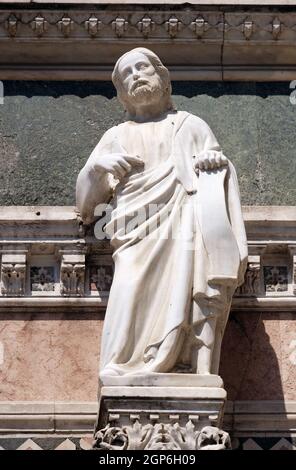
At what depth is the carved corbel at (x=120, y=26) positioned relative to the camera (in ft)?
45.4

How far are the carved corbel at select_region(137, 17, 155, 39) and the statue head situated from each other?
40.5 inches

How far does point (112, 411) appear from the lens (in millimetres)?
11438

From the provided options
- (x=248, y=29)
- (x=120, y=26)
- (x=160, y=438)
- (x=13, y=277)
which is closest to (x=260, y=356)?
(x=160, y=438)

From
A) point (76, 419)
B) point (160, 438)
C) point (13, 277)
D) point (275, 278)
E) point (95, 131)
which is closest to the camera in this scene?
point (160, 438)

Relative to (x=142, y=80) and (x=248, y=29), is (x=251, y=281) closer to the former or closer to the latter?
(x=142, y=80)

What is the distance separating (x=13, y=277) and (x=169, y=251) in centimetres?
100

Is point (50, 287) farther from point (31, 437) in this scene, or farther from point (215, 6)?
point (215, 6)

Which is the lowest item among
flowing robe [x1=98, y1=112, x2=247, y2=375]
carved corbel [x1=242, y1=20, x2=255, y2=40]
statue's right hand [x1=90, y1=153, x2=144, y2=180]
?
flowing robe [x1=98, y1=112, x2=247, y2=375]

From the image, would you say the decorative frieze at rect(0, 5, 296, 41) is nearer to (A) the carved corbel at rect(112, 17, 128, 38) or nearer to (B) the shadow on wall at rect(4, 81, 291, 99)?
(A) the carved corbel at rect(112, 17, 128, 38)

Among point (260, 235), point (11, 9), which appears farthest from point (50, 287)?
point (11, 9)

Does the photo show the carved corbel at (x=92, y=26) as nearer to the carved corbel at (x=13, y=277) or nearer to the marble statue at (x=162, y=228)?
the marble statue at (x=162, y=228)

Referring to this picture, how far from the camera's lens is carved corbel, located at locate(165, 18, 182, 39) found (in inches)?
545

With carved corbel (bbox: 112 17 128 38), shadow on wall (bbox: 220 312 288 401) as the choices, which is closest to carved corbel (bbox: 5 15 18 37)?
carved corbel (bbox: 112 17 128 38)

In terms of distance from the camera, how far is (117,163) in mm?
12344
